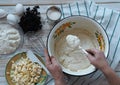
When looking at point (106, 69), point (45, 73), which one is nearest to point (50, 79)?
point (45, 73)

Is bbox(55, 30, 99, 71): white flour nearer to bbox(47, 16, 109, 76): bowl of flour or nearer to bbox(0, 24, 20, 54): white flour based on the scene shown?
bbox(47, 16, 109, 76): bowl of flour

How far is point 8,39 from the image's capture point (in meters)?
1.22

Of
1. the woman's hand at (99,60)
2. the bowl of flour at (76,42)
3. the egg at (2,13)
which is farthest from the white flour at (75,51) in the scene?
the egg at (2,13)

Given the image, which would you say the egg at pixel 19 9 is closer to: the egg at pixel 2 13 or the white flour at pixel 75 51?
the egg at pixel 2 13

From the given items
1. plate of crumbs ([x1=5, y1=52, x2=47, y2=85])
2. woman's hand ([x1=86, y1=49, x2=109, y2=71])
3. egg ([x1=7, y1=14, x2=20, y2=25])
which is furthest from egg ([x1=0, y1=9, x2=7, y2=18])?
woman's hand ([x1=86, y1=49, x2=109, y2=71])

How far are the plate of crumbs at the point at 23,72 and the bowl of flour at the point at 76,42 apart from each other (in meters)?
0.10

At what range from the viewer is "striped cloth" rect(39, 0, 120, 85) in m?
1.19

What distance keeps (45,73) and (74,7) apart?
0.32 metres

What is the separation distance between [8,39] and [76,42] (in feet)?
1.01

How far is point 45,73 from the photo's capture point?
120 centimetres

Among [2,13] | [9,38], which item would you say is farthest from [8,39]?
[2,13]

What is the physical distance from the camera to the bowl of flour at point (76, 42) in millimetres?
1141

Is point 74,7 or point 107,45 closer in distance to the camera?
point 107,45

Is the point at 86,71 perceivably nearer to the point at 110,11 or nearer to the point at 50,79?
the point at 50,79
